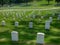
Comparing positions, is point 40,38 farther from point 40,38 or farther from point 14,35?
point 14,35

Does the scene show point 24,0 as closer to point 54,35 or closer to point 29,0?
point 29,0

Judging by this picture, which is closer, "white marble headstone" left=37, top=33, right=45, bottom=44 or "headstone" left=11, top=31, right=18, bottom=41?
"white marble headstone" left=37, top=33, right=45, bottom=44

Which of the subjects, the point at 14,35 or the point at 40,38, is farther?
the point at 14,35

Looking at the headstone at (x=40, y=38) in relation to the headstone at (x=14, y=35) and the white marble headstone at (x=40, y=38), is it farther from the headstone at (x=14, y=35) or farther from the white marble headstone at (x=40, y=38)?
the headstone at (x=14, y=35)

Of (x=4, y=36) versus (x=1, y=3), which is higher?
(x=4, y=36)

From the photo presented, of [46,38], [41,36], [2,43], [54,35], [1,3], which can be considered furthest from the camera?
[1,3]

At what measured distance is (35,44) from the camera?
10.0 m

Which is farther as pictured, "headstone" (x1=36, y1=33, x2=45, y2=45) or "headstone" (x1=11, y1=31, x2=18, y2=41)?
"headstone" (x1=11, y1=31, x2=18, y2=41)

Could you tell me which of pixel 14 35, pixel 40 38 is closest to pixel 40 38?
pixel 40 38

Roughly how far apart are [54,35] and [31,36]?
1.84 meters

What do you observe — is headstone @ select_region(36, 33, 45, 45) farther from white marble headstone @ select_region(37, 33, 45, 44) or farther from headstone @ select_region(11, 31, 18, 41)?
headstone @ select_region(11, 31, 18, 41)

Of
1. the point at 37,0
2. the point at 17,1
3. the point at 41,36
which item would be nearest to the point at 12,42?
the point at 41,36

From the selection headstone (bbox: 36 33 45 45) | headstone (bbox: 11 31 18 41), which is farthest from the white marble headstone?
headstone (bbox: 11 31 18 41)

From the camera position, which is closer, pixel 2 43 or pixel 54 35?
pixel 2 43
